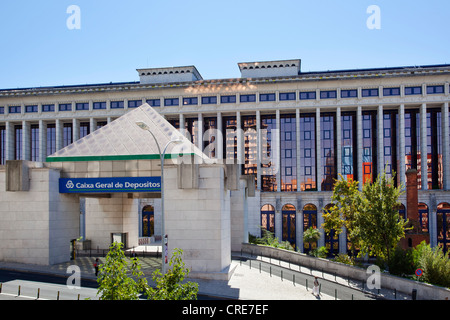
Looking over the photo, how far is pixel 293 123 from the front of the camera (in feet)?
222

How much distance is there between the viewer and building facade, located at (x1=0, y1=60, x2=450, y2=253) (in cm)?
6175

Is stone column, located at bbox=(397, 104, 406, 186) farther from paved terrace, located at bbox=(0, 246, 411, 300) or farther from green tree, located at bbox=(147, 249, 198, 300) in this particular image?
green tree, located at bbox=(147, 249, 198, 300)

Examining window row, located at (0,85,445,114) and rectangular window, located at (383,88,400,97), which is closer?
window row, located at (0,85,445,114)

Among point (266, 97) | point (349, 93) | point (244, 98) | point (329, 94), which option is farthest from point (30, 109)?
point (349, 93)

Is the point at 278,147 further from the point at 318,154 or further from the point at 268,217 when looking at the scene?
the point at 268,217

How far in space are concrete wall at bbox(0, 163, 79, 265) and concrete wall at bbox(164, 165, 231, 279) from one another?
10231mm

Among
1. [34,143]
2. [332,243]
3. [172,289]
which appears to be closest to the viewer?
[172,289]

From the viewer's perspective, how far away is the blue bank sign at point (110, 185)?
31156 mm

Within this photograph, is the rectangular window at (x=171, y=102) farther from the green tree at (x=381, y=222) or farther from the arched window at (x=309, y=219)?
the green tree at (x=381, y=222)

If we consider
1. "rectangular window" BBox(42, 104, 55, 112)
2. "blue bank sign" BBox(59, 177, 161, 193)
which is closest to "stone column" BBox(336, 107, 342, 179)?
"blue bank sign" BBox(59, 177, 161, 193)

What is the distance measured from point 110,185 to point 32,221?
24.0ft

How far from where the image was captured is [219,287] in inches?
1043

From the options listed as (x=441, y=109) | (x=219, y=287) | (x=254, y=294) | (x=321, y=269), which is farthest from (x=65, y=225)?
(x=441, y=109)

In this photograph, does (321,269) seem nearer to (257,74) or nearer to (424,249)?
(424,249)
